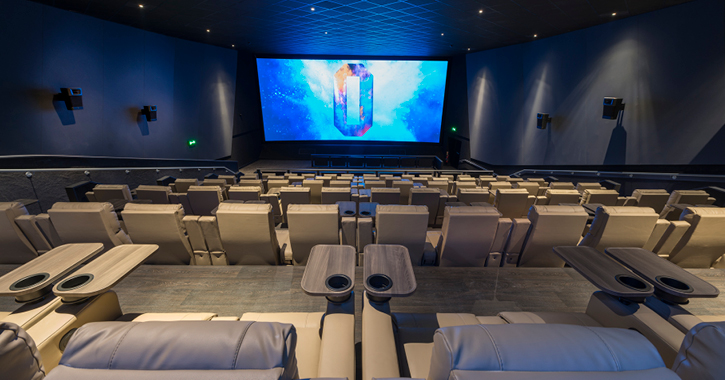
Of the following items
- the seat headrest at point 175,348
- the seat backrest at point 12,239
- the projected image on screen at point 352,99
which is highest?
the projected image on screen at point 352,99

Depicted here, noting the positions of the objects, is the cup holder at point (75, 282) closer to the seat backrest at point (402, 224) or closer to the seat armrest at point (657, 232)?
the seat backrest at point (402, 224)

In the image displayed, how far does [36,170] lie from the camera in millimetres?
4648

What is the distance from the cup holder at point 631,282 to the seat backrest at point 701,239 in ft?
5.74

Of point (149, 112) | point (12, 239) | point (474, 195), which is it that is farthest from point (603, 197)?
point (149, 112)

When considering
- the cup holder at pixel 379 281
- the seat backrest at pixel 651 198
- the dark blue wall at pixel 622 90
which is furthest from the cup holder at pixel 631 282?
the dark blue wall at pixel 622 90

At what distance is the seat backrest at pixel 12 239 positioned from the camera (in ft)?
8.42

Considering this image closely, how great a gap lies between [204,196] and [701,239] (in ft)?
20.1

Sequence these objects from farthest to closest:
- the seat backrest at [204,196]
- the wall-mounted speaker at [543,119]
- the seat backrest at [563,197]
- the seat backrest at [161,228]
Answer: the wall-mounted speaker at [543,119], the seat backrest at [563,197], the seat backrest at [204,196], the seat backrest at [161,228]

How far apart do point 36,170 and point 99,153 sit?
3.23 meters

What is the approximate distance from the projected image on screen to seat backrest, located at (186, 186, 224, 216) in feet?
36.3

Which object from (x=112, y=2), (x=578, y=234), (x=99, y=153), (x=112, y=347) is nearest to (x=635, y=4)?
(x=578, y=234)

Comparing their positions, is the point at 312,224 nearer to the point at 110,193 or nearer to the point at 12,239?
the point at 12,239

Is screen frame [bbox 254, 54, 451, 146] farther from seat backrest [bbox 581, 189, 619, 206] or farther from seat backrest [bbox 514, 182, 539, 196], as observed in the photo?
seat backrest [bbox 581, 189, 619, 206]

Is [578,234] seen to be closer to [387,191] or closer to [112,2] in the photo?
[387,191]
